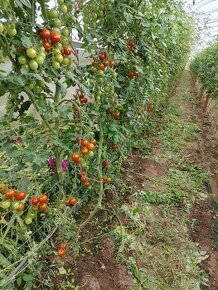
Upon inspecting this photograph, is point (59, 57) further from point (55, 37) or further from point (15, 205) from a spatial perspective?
point (15, 205)

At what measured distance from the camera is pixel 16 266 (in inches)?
69.7

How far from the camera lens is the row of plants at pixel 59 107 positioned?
1.19 metres

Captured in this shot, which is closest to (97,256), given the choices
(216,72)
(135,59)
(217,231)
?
(217,231)

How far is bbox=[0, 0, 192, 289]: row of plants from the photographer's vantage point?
3.89 feet

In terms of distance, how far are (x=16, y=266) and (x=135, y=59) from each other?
5.46ft

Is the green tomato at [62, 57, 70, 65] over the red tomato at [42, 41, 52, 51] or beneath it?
beneath

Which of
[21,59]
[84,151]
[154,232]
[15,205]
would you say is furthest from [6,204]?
[154,232]

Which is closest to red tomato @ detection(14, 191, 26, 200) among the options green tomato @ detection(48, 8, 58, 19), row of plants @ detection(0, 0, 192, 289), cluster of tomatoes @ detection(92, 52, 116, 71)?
row of plants @ detection(0, 0, 192, 289)

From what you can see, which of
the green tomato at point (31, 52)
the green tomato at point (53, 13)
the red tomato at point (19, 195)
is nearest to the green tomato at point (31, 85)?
the green tomato at point (31, 52)

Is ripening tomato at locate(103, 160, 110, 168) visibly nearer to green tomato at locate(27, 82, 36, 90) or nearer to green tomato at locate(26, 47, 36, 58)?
green tomato at locate(27, 82, 36, 90)

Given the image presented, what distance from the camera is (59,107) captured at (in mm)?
1412

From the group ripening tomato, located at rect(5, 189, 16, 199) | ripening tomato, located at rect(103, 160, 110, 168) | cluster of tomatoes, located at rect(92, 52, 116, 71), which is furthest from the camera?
ripening tomato, located at rect(103, 160, 110, 168)

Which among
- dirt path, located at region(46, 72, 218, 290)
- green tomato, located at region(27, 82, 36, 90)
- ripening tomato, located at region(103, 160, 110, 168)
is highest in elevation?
green tomato, located at region(27, 82, 36, 90)

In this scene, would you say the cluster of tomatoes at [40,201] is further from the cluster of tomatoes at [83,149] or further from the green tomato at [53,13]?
the green tomato at [53,13]
